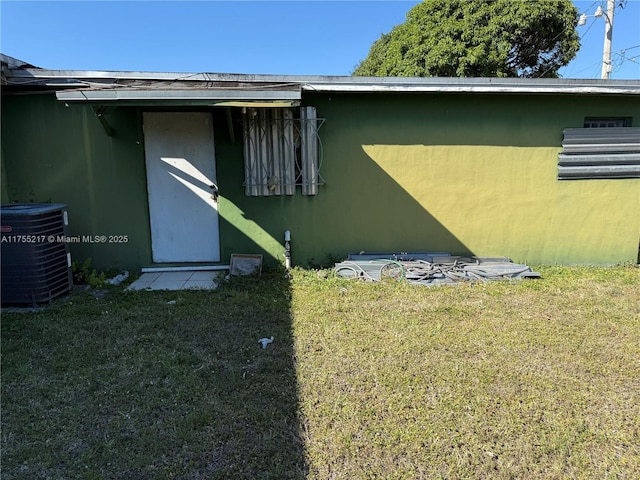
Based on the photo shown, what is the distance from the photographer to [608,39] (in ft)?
40.2

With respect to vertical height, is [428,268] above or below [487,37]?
below

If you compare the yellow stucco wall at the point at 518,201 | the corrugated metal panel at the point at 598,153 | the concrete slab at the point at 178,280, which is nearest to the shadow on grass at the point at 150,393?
the concrete slab at the point at 178,280

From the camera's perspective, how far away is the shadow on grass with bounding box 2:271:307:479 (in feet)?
6.54

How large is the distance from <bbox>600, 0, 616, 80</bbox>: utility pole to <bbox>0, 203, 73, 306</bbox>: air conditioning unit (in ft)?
52.4

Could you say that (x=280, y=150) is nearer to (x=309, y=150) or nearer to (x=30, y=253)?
(x=309, y=150)

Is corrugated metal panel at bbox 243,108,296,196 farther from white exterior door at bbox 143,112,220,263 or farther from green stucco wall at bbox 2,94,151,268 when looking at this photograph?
green stucco wall at bbox 2,94,151,268

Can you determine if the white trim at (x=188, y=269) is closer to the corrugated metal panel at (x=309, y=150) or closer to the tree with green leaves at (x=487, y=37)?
the corrugated metal panel at (x=309, y=150)

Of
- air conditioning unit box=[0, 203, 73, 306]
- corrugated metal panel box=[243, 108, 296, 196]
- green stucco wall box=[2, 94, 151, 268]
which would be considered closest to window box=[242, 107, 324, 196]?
corrugated metal panel box=[243, 108, 296, 196]

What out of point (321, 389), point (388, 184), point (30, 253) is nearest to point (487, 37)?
point (388, 184)

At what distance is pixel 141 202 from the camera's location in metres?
5.48

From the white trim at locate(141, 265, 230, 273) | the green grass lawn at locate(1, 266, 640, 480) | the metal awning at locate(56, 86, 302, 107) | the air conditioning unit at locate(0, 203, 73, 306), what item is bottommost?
the green grass lawn at locate(1, 266, 640, 480)

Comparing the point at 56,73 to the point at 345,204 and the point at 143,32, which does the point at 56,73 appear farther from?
the point at 345,204

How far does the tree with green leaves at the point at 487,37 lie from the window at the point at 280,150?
11635mm

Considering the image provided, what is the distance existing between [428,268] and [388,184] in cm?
141
